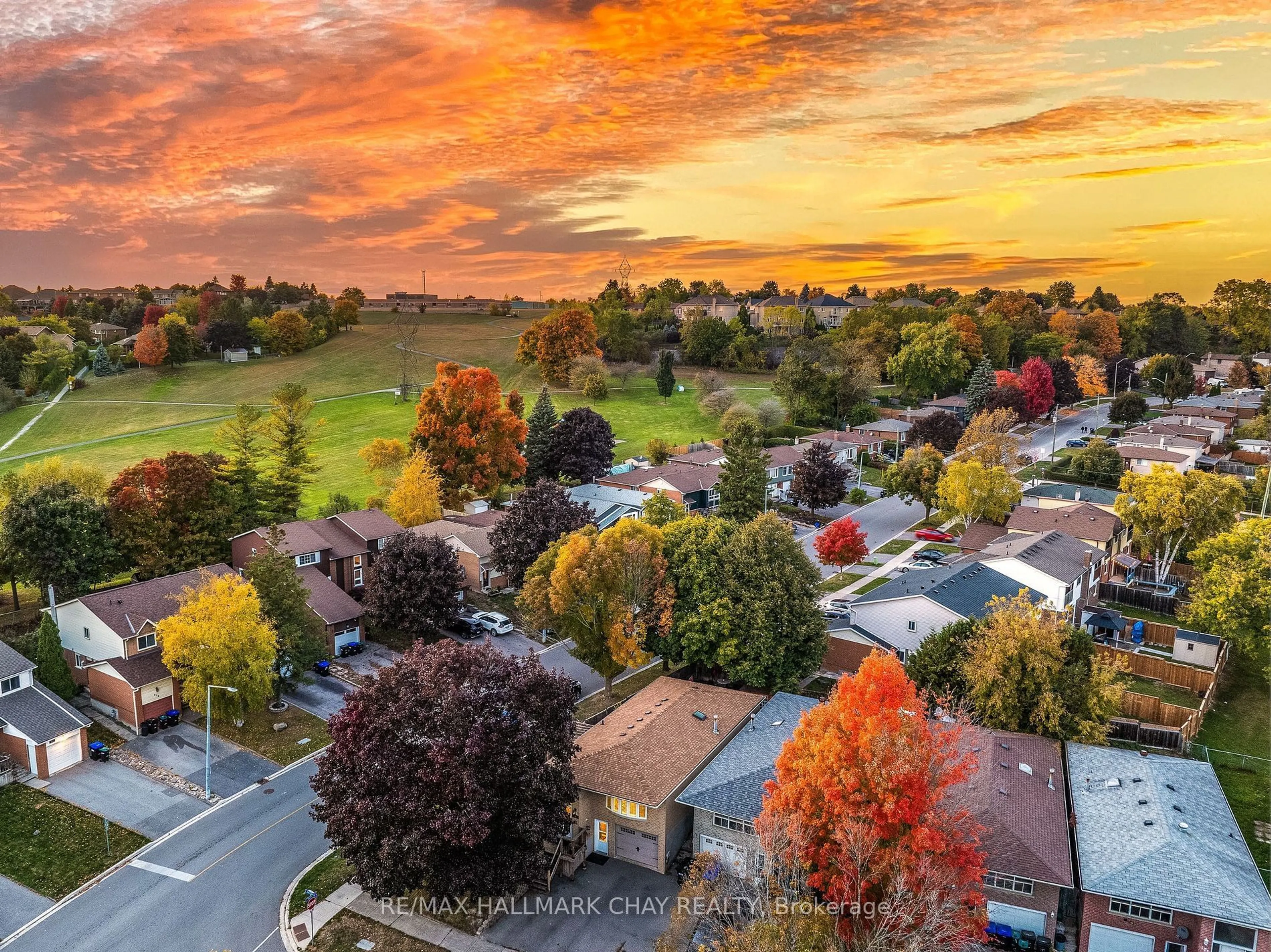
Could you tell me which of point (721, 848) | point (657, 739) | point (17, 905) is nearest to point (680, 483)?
point (657, 739)

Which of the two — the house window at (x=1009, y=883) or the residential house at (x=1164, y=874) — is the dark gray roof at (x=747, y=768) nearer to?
the house window at (x=1009, y=883)

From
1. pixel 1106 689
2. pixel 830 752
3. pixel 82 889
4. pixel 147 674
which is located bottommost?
Result: pixel 82 889

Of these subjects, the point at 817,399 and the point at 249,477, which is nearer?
the point at 249,477

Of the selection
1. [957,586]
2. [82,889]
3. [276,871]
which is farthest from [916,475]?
[82,889]

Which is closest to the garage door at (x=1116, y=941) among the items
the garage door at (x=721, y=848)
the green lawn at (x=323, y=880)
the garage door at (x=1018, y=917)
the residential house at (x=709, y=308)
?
the garage door at (x=1018, y=917)

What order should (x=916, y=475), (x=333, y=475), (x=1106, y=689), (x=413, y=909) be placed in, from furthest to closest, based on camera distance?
(x=333, y=475), (x=916, y=475), (x=1106, y=689), (x=413, y=909)

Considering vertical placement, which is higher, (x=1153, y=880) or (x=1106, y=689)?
(x=1106, y=689)

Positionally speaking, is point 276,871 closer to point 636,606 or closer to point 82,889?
point 82,889
